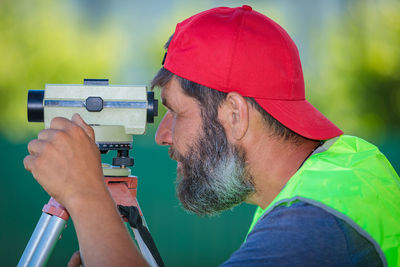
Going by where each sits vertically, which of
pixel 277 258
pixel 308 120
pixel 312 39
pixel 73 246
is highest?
pixel 312 39

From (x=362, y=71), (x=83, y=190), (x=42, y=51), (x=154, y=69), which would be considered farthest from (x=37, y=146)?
(x=362, y=71)

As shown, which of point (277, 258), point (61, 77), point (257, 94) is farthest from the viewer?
point (61, 77)

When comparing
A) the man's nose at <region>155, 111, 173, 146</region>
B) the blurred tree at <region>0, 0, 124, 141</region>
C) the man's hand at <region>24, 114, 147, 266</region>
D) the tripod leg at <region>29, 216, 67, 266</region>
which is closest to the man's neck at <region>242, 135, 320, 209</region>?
the man's nose at <region>155, 111, 173, 146</region>

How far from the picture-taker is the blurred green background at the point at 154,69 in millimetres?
2836

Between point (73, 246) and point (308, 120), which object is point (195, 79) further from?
point (73, 246)

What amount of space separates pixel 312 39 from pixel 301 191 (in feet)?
7.61

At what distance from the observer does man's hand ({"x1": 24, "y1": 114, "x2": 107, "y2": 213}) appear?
0.81 m

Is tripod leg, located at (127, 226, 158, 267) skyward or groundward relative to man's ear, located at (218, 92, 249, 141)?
groundward

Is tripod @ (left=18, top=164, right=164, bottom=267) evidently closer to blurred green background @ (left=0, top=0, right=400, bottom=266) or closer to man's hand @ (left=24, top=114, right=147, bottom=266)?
man's hand @ (left=24, top=114, right=147, bottom=266)

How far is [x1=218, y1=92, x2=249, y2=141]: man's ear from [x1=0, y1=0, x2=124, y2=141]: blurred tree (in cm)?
197

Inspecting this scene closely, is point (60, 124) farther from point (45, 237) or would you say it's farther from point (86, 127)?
Result: point (45, 237)

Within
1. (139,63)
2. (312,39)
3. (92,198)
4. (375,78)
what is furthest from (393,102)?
(92,198)

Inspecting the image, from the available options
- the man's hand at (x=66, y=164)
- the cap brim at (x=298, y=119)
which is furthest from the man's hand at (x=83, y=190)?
the cap brim at (x=298, y=119)

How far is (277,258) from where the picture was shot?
712mm
